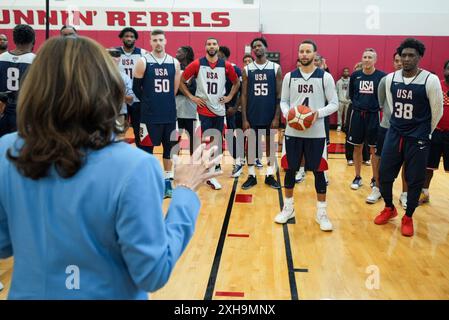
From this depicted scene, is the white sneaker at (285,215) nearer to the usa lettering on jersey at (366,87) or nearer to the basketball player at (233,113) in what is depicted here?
the basketball player at (233,113)

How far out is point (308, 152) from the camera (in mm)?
4777

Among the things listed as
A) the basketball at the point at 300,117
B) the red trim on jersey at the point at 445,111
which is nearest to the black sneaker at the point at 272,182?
the basketball at the point at 300,117

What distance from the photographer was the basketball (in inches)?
180

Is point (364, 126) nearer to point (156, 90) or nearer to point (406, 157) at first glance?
point (406, 157)

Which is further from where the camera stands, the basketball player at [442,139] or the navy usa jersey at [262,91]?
the navy usa jersey at [262,91]

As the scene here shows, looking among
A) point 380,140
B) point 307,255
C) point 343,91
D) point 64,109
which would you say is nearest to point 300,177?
point 380,140

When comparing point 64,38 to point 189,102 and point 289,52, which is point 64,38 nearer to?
point 189,102

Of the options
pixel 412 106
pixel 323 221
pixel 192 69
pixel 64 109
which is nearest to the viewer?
pixel 64 109

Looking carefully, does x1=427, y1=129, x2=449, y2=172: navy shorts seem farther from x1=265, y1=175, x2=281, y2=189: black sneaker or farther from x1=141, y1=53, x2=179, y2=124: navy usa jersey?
x1=141, y1=53, x2=179, y2=124: navy usa jersey

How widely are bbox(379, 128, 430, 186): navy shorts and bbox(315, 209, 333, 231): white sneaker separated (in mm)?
794

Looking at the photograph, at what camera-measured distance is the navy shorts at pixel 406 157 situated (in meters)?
4.61

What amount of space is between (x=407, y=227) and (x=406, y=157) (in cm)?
79

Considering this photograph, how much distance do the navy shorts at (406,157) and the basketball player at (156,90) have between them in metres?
2.81

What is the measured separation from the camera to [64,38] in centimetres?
117
